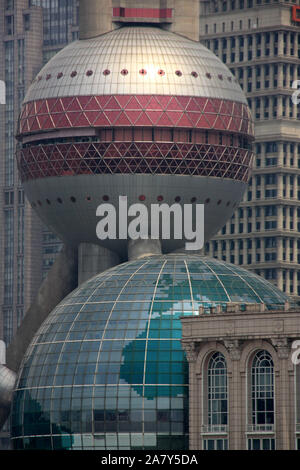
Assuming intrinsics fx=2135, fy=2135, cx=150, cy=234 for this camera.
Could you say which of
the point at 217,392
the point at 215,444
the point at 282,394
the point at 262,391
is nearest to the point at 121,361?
the point at 217,392

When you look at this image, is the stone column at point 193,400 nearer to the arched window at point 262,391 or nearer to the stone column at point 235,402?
the stone column at point 235,402

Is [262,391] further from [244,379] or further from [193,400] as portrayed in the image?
[193,400]

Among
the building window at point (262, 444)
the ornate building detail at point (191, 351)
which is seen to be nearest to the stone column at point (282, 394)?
the building window at point (262, 444)

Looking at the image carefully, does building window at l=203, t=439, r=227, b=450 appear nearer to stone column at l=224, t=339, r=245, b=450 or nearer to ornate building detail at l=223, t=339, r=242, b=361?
stone column at l=224, t=339, r=245, b=450

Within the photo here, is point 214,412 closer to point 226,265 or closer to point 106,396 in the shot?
point 106,396

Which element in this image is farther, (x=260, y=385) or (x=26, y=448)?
(x=26, y=448)

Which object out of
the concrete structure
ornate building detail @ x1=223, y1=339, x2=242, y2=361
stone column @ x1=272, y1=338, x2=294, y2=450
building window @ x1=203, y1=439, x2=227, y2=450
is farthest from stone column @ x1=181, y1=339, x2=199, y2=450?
stone column @ x1=272, y1=338, x2=294, y2=450
